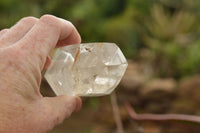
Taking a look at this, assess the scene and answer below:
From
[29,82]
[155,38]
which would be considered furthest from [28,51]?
[155,38]

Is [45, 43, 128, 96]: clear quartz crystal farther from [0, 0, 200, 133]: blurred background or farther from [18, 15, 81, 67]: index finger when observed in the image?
[0, 0, 200, 133]: blurred background

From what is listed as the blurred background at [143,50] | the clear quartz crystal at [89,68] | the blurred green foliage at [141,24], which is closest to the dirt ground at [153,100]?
the blurred background at [143,50]

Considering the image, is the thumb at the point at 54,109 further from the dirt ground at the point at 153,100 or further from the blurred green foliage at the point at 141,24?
the blurred green foliage at the point at 141,24

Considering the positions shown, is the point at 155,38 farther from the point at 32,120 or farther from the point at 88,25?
the point at 32,120

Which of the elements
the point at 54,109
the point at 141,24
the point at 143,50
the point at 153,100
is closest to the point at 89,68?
the point at 54,109

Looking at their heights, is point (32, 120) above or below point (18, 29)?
below

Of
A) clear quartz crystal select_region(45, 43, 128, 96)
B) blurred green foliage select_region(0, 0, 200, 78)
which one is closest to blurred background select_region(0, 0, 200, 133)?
blurred green foliage select_region(0, 0, 200, 78)
